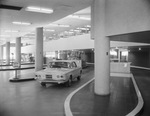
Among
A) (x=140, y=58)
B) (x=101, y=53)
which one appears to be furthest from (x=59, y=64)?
(x=140, y=58)

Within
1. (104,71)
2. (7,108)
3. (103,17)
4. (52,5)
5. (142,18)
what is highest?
(52,5)

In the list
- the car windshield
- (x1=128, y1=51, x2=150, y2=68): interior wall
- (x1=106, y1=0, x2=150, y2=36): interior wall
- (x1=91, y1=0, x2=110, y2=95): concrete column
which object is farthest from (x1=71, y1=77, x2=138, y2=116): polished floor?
(x1=128, y1=51, x2=150, y2=68): interior wall

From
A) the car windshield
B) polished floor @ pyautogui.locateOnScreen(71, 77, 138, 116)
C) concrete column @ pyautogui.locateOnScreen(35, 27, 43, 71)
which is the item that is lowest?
polished floor @ pyautogui.locateOnScreen(71, 77, 138, 116)

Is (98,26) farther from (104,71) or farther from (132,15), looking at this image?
(104,71)

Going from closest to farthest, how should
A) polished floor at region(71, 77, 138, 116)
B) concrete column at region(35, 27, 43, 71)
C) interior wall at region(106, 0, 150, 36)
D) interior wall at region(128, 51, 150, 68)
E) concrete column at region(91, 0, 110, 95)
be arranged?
polished floor at region(71, 77, 138, 116) → interior wall at region(106, 0, 150, 36) → concrete column at region(91, 0, 110, 95) → concrete column at region(35, 27, 43, 71) → interior wall at region(128, 51, 150, 68)

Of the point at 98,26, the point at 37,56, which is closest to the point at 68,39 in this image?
the point at 37,56

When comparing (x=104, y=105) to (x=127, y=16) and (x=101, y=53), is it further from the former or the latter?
(x=127, y=16)

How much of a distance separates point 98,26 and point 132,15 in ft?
5.40

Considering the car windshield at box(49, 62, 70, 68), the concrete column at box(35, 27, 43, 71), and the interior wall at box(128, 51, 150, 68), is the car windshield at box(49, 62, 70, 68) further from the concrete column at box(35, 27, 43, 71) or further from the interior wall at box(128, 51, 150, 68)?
the interior wall at box(128, 51, 150, 68)

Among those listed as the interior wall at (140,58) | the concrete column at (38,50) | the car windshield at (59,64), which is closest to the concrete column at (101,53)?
the car windshield at (59,64)

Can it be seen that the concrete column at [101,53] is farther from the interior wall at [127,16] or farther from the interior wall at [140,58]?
the interior wall at [140,58]

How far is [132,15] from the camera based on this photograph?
215 inches

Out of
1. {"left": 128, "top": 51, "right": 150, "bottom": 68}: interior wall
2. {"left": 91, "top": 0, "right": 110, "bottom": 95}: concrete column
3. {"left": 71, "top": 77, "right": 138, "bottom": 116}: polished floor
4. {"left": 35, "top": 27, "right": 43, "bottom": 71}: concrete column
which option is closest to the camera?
{"left": 71, "top": 77, "right": 138, "bottom": 116}: polished floor

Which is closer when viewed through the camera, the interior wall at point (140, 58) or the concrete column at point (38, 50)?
the concrete column at point (38, 50)
